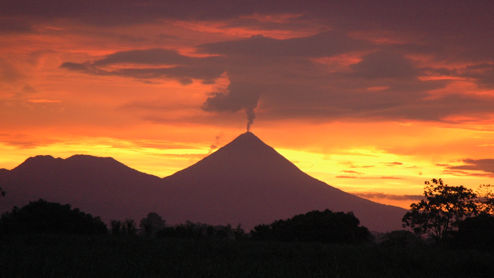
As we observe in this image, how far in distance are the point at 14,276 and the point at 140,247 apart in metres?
20.3

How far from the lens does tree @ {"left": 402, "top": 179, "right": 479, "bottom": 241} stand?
79938mm

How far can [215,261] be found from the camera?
3684cm

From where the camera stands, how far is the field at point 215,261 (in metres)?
29.4

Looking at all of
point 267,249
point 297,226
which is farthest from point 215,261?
point 297,226

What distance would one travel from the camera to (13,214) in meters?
75.1

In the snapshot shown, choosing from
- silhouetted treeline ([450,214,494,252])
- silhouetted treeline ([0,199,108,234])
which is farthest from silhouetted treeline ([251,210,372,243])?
silhouetted treeline ([0,199,108,234])

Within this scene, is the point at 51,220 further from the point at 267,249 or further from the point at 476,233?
the point at 476,233

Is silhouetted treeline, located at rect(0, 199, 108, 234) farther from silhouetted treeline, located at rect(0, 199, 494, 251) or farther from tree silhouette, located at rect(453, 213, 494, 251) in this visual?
tree silhouette, located at rect(453, 213, 494, 251)

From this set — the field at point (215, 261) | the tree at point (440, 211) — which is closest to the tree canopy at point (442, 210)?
the tree at point (440, 211)

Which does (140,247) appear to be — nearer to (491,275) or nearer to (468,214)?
(491,275)

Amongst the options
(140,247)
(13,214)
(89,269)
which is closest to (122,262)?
(89,269)

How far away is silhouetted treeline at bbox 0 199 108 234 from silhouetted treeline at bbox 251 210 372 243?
2165 centimetres

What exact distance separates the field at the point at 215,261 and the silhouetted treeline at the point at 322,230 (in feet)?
80.8

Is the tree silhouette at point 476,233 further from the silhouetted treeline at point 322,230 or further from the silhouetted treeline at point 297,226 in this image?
the silhouetted treeline at point 322,230
